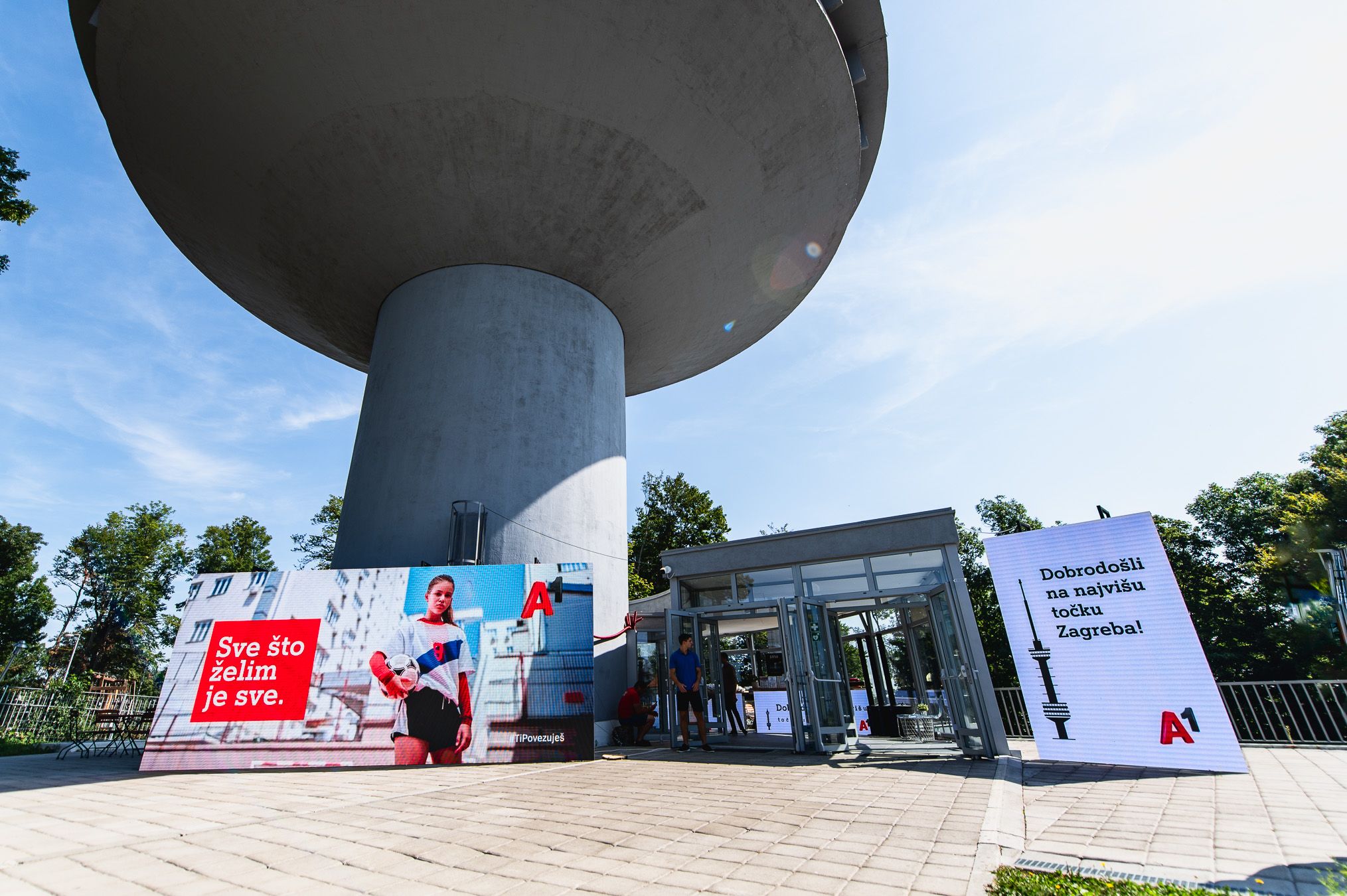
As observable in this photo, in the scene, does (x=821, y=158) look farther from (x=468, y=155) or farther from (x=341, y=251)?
(x=341, y=251)

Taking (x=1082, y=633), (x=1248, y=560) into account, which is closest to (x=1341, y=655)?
(x=1248, y=560)

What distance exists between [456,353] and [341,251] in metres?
3.34

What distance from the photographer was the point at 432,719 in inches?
298

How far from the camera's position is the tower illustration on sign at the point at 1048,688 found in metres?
6.72

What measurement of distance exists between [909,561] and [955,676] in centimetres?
174

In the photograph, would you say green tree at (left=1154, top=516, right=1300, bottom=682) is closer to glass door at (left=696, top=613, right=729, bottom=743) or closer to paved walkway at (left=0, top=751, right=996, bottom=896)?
glass door at (left=696, top=613, right=729, bottom=743)

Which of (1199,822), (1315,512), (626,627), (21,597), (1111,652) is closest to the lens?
(1199,822)

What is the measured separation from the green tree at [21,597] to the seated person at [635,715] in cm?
4325

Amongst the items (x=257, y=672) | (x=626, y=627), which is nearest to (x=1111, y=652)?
(x=626, y=627)

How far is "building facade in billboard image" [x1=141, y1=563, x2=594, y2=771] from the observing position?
23.9 ft

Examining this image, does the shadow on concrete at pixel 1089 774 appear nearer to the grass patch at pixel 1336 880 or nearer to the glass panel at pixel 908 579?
the glass panel at pixel 908 579

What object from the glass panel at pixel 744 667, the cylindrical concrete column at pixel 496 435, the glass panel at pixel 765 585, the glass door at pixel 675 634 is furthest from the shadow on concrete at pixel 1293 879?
the glass panel at pixel 744 667

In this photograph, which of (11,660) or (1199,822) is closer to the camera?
(1199,822)

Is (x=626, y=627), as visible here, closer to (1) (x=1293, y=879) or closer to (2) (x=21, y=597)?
(1) (x=1293, y=879)
